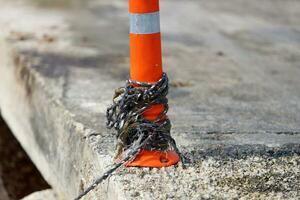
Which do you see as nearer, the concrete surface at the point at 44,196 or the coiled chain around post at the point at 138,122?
the coiled chain around post at the point at 138,122

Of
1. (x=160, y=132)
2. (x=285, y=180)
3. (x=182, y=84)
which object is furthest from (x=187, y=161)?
(x=182, y=84)

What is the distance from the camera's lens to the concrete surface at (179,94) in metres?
2.77

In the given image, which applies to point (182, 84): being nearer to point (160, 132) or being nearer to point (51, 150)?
point (51, 150)

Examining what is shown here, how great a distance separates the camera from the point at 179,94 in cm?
414

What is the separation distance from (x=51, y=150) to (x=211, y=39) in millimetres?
2440

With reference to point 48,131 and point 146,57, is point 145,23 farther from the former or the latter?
point 48,131

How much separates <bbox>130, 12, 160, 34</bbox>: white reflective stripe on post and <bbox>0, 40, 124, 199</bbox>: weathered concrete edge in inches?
23.2

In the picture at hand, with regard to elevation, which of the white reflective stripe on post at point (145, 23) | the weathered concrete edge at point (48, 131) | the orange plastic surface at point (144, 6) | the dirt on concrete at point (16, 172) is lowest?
the dirt on concrete at point (16, 172)

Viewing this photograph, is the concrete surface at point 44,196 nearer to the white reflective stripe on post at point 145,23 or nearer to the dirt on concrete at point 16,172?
the dirt on concrete at point 16,172

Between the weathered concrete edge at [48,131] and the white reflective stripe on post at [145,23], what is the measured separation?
59 cm

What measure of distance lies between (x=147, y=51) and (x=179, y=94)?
1.47 meters

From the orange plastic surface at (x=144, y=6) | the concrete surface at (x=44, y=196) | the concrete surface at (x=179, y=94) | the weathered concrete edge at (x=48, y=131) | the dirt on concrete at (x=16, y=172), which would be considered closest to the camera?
the orange plastic surface at (x=144, y=6)

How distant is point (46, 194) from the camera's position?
147 inches

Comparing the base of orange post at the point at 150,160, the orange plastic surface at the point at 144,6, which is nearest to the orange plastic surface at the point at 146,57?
the orange plastic surface at the point at 144,6
